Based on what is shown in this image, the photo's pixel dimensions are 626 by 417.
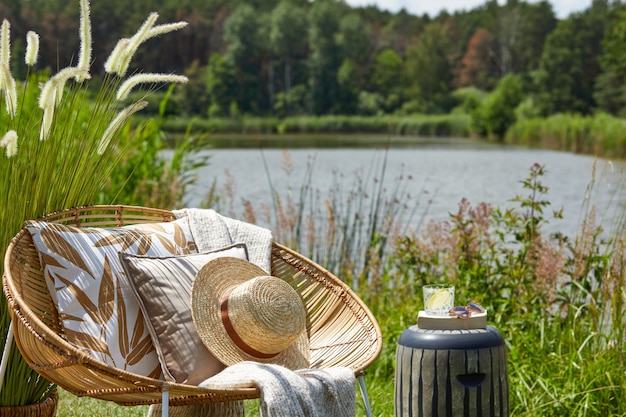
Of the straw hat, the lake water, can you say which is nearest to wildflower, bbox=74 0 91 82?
the straw hat

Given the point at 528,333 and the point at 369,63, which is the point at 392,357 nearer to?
the point at 528,333

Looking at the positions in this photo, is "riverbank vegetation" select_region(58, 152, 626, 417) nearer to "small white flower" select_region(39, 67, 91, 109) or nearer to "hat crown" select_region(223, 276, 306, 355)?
"hat crown" select_region(223, 276, 306, 355)

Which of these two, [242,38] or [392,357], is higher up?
[242,38]

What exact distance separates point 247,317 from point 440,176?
12.1 metres

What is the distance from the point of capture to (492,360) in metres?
2.23

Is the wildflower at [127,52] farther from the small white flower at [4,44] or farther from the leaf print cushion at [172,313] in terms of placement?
the leaf print cushion at [172,313]

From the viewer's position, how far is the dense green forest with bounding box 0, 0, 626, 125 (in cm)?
3291

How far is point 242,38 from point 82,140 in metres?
35.2

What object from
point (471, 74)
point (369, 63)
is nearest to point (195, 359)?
point (369, 63)

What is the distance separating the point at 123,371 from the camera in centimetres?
190

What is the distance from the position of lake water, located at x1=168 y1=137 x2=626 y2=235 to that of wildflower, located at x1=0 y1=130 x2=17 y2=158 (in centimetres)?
304

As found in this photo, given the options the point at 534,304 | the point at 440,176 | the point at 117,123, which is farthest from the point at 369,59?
the point at 117,123

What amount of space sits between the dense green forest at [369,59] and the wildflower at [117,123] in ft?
74.9

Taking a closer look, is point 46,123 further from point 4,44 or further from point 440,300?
point 440,300
